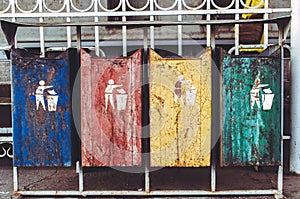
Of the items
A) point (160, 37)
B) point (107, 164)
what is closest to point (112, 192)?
point (107, 164)

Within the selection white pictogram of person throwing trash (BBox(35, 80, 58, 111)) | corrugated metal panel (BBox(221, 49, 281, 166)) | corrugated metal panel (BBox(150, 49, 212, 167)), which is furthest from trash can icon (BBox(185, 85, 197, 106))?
white pictogram of person throwing trash (BBox(35, 80, 58, 111))

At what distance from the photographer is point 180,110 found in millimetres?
3441

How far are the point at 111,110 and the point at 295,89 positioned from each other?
1.95 meters

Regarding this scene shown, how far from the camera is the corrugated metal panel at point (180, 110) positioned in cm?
342

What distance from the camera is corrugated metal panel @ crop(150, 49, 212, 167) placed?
342 centimetres

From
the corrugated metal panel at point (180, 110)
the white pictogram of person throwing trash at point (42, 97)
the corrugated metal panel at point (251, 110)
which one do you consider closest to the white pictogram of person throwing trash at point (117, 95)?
the corrugated metal panel at point (180, 110)

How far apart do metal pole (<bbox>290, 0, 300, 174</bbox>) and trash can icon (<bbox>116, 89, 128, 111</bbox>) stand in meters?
1.83

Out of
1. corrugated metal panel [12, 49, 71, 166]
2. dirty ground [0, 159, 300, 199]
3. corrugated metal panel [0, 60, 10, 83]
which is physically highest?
corrugated metal panel [0, 60, 10, 83]

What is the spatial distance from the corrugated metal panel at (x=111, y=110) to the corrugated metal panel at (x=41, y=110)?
0.16 m

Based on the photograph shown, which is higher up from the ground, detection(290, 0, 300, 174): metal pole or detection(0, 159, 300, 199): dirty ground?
detection(290, 0, 300, 174): metal pole

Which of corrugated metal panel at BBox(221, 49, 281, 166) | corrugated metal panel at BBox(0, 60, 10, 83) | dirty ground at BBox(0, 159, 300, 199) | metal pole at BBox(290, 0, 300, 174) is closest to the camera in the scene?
corrugated metal panel at BBox(221, 49, 281, 166)

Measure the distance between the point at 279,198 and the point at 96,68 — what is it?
6.33 ft

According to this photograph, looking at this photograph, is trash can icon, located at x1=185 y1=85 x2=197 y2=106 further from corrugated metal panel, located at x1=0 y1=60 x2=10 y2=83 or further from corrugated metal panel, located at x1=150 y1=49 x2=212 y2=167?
corrugated metal panel, located at x1=0 y1=60 x2=10 y2=83

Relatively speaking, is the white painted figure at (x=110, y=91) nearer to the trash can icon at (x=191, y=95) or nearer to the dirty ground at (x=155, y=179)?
the trash can icon at (x=191, y=95)
